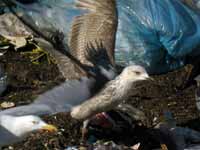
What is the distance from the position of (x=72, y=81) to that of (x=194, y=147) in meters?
0.98

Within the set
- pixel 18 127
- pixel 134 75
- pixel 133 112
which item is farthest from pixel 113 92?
pixel 18 127

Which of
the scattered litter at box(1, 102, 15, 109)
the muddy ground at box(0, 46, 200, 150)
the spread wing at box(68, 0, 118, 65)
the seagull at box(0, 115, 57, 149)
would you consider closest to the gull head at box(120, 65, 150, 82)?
the spread wing at box(68, 0, 118, 65)

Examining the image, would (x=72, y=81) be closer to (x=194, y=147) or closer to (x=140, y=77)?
(x=140, y=77)

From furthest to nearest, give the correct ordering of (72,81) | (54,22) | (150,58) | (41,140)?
(54,22), (150,58), (41,140), (72,81)

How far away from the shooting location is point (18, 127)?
423 cm

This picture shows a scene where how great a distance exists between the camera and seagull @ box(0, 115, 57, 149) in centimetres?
414

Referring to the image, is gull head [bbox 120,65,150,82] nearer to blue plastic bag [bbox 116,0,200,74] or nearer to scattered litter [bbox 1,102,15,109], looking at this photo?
scattered litter [bbox 1,102,15,109]

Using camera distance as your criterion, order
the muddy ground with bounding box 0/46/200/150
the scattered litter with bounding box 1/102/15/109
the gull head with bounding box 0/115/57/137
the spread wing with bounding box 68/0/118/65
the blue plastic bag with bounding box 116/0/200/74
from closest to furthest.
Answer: the gull head with bounding box 0/115/57/137, the spread wing with bounding box 68/0/118/65, the muddy ground with bounding box 0/46/200/150, the scattered litter with bounding box 1/102/15/109, the blue plastic bag with bounding box 116/0/200/74

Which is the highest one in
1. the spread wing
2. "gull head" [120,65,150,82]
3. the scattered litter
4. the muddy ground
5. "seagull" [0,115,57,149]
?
the spread wing

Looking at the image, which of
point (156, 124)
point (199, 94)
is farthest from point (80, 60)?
point (199, 94)

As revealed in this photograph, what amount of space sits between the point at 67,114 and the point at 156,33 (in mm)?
1281

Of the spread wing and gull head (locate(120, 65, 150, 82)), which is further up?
the spread wing

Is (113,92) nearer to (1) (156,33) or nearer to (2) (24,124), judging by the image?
(2) (24,124)

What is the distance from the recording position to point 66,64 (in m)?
4.72
